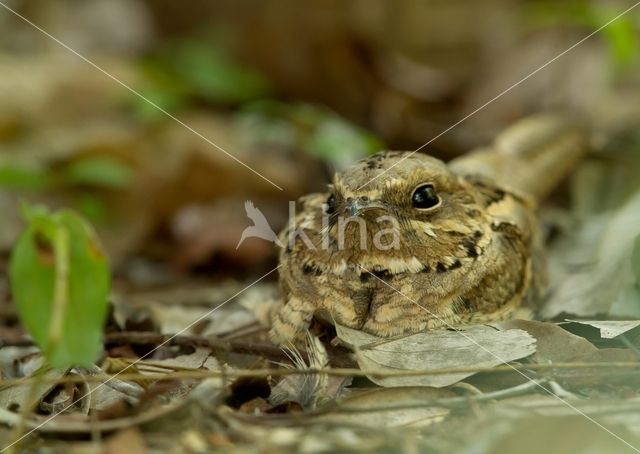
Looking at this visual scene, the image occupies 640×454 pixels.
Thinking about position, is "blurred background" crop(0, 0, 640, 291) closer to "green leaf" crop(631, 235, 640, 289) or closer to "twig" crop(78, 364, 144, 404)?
"green leaf" crop(631, 235, 640, 289)

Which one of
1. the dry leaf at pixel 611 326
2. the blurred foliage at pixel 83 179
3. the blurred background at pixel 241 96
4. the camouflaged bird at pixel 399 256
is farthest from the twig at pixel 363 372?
the blurred foliage at pixel 83 179

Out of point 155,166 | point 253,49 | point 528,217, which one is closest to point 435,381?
point 528,217

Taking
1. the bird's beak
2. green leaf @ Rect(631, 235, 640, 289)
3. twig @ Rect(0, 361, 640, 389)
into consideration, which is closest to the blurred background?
green leaf @ Rect(631, 235, 640, 289)

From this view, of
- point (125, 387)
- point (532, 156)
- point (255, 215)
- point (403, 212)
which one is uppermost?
point (532, 156)

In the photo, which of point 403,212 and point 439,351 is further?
point 403,212

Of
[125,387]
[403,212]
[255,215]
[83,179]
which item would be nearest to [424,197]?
[403,212]

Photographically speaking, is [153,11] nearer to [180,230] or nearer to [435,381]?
[180,230]

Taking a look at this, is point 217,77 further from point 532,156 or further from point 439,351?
point 439,351

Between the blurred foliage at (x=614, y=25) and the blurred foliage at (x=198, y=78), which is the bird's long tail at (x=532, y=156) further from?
the blurred foliage at (x=198, y=78)
